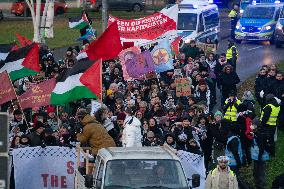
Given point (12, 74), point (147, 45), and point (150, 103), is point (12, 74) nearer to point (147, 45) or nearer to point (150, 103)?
point (150, 103)

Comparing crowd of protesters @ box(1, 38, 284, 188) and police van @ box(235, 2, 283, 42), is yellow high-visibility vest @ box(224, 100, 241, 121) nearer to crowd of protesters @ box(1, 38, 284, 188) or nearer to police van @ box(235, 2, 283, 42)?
crowd of protesters @ box(1, 38, 284, 188)

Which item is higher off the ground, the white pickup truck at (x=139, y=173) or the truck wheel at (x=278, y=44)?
the white pickup truck at (x=139, y=173)

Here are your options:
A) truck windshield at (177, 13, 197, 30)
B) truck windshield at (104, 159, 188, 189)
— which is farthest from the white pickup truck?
Answer: truck windshield at (177, 13, 197, 30)

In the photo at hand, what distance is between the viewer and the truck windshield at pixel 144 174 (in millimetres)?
15500

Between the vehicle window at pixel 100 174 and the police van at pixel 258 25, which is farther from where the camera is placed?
the police van at pixel 258 25

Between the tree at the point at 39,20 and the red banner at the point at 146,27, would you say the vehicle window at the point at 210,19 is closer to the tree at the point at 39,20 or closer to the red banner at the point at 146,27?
the tree at the point at 39,20

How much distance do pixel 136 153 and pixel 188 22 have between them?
2513 cm

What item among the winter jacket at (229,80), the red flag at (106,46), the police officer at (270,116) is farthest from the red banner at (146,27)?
the police officer at (270,116)

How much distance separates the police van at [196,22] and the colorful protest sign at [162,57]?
1407cm

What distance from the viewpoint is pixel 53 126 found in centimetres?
2173

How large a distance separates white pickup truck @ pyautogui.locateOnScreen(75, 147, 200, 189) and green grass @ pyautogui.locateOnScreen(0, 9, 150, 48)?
3106 centimetres

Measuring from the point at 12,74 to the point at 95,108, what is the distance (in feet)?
9.09

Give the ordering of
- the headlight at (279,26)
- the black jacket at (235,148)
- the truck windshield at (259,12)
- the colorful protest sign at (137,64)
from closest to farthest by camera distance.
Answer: the black jacket at (235,148)
the colorful protest sign at (137,64)
the headlight at (279,26)
the truck windshield at (259,12)

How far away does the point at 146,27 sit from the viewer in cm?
2681
